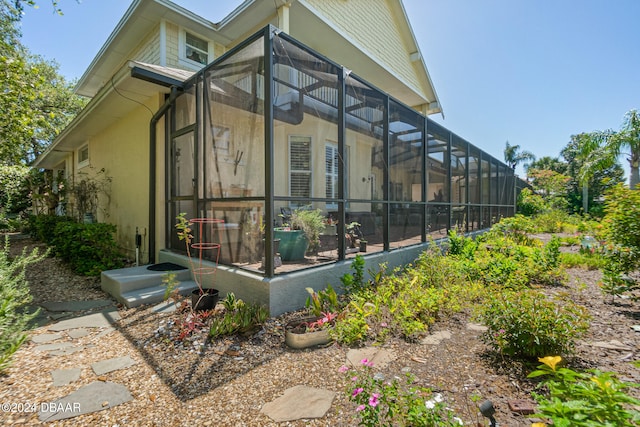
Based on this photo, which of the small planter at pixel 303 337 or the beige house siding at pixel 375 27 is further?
the beige house siding at pixel 375 27

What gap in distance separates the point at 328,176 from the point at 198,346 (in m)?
4.19

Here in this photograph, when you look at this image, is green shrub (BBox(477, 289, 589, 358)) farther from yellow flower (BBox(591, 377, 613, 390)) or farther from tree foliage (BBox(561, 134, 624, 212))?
tree foliage (BBox(561, 134, 624, 212))

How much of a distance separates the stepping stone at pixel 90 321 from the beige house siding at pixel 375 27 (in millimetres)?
6764

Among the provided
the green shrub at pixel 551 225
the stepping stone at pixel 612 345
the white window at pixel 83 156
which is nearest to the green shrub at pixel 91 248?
the white window at pixel 83 156

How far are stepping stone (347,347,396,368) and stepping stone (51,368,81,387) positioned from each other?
6.91 ft

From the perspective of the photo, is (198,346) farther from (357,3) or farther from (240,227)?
(357,3)

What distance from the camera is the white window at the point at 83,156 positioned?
8773 millimetres

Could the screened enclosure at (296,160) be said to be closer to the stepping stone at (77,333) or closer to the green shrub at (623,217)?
the stepping stone at (77,333)

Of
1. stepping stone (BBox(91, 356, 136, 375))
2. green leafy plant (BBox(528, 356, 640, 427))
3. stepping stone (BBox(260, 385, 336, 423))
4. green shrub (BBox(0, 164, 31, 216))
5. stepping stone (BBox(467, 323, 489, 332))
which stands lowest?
stepping stone (BBox(91, 356, 136, 375))

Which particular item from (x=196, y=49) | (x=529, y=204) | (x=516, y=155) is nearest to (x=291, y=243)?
(x=196, y=49)

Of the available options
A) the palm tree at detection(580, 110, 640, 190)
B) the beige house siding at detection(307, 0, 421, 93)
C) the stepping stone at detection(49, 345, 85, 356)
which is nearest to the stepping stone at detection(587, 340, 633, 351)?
the stepping stone at detection(49, 345, 85, 356)

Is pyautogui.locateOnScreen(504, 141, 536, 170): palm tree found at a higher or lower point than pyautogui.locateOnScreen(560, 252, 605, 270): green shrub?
higher

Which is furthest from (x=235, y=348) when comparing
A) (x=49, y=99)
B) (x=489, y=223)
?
(x=49, y=99)

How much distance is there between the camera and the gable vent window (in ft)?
22.1
